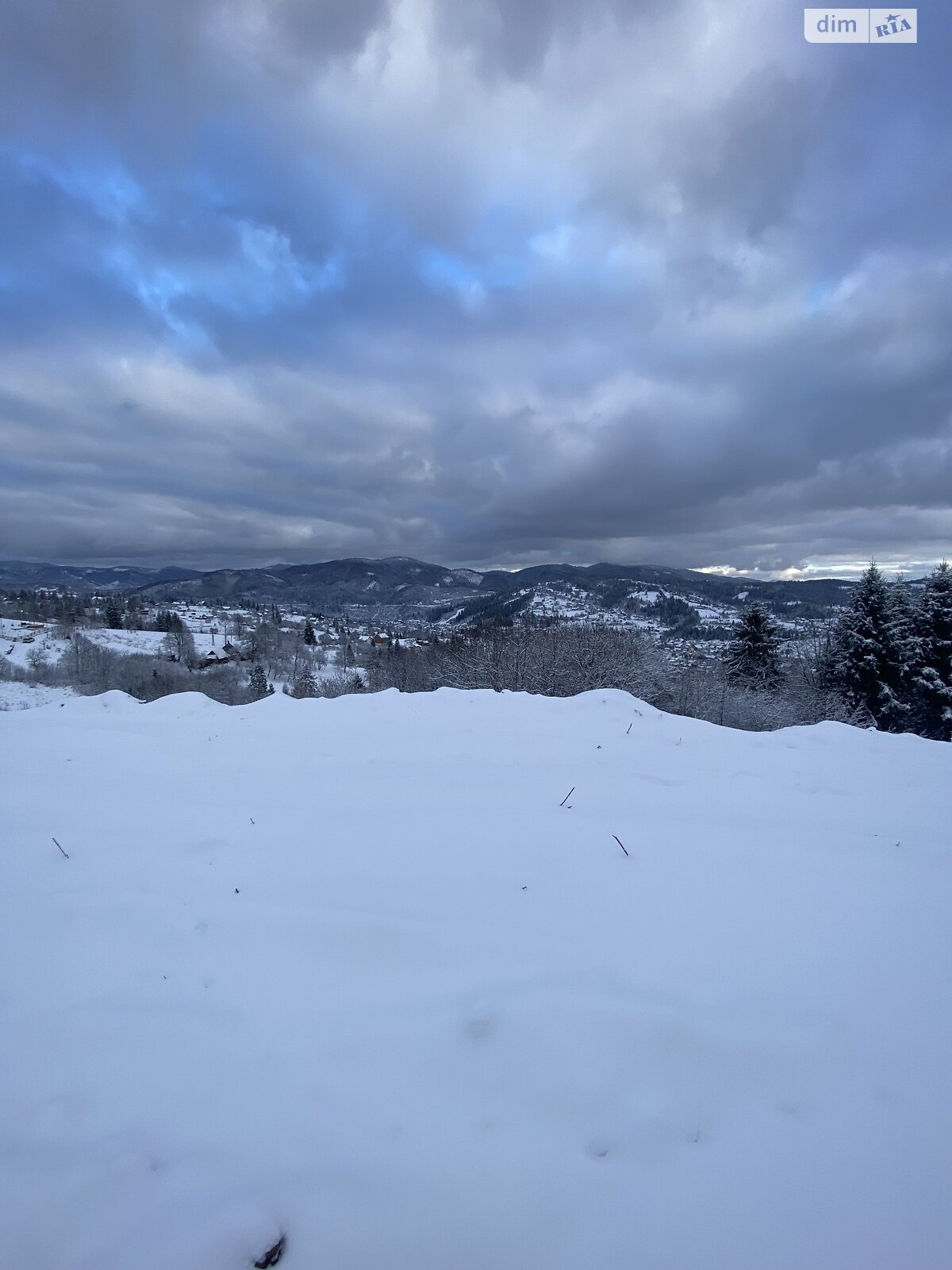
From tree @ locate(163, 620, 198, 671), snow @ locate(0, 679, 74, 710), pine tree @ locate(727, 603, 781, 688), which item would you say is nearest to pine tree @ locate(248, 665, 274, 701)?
snow @ locate(0, 679, 74, 710)

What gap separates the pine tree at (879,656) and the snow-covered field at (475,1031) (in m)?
18.5

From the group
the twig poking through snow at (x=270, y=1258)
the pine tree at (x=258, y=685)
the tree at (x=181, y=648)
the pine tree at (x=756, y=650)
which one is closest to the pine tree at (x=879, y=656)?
the pine tree at (x=756, y=650)

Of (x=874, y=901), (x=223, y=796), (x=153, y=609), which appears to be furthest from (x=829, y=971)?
(x=153, y=609)

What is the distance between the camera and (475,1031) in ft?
6.07

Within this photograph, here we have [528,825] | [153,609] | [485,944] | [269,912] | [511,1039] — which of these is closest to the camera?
[511,1039]

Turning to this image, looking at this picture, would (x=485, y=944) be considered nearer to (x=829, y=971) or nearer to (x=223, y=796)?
(x=829, y=971)

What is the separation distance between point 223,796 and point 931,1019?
4.26 metres

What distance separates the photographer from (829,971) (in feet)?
7.05

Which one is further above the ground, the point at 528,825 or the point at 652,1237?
the point at 528,825

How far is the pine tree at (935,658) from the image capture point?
57.1 feet

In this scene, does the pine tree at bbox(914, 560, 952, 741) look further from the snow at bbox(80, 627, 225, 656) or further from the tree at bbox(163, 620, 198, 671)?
the snow at bbox(80, 627, 225, 656)

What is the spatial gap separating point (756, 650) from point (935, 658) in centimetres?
635

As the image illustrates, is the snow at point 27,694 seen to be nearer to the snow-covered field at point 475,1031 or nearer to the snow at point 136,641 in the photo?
the snow at point 136,641

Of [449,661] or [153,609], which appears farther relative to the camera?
[153,609]
